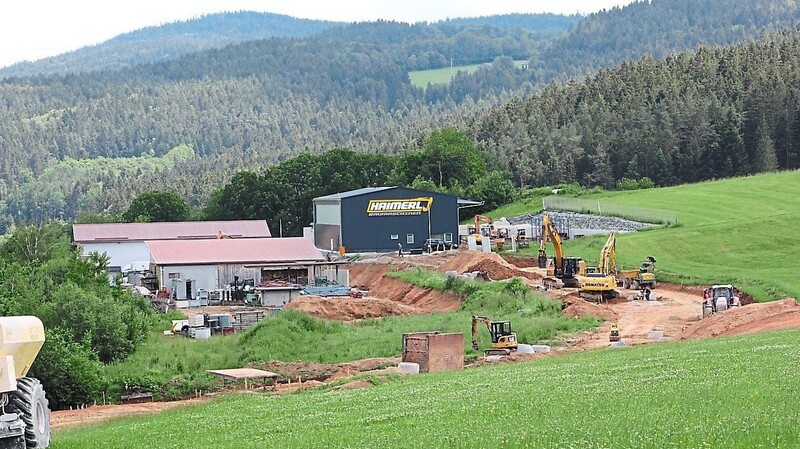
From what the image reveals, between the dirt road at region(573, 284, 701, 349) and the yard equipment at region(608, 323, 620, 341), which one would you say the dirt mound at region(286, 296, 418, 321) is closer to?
the dirt road at region(573, 284, 701, 349)

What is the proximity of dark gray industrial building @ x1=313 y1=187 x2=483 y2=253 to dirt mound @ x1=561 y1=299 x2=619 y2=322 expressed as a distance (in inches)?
1379

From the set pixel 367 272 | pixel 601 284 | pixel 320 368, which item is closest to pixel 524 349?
pixel 320 368

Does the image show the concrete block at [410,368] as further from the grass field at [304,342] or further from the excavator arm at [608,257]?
the excavator arm at [608,257]

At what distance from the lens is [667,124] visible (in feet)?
408

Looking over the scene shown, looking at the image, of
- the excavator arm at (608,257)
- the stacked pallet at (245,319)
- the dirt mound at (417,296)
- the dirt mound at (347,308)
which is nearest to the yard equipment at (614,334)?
the dirt mound at (417,296)

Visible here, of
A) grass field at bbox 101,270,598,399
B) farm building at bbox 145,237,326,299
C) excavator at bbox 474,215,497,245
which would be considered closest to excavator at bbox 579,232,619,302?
grass field at bbox 101,270,598,399

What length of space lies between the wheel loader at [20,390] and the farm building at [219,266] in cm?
5451

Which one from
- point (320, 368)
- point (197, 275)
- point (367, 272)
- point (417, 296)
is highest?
point (320, 368)

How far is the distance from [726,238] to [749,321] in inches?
1299

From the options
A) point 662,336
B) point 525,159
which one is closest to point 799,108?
point 525,159

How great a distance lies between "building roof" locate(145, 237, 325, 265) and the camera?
253ft

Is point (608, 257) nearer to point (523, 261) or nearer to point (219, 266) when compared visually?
point (523, 261)

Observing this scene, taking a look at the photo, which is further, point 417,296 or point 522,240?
point 522,240

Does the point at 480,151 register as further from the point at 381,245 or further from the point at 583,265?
the point at 583,265
